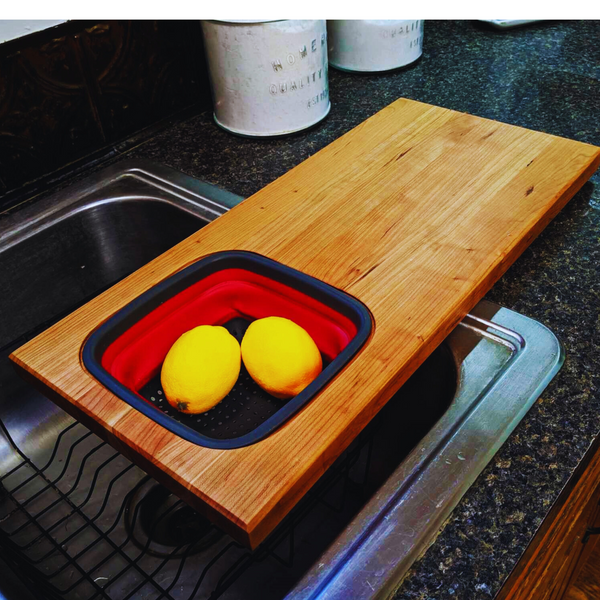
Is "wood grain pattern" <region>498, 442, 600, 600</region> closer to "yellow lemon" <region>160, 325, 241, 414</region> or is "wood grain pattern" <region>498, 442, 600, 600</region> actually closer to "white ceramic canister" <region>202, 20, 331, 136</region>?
"yellow lemon" <region>160, 325, 241, 414</region>

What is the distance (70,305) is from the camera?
0.90 m

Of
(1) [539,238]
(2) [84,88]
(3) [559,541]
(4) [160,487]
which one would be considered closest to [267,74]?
(2) [84,88]

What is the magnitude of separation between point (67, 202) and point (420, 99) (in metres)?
0.61

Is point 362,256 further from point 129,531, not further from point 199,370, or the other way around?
point 129,531

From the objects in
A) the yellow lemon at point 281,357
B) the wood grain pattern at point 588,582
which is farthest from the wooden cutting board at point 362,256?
the wood grain pattern at point 588,582

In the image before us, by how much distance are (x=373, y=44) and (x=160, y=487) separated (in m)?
0.82

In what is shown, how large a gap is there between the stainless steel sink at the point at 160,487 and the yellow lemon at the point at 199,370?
0.10 metres

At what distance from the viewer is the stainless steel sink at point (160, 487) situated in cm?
51

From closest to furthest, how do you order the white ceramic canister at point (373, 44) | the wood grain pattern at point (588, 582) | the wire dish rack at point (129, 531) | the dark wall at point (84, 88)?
the wire dish rack at point (129, 531), the dark wall at point (84, 88), the white ceramic canister at point (373, 44), the wood grain pattern at point (588, 582)

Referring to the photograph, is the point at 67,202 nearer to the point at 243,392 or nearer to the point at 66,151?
the point at 66,151

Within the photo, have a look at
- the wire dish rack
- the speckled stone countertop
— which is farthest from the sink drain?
the speckled stone countertop

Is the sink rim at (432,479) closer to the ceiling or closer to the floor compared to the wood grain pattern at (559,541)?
closer to the ceiling

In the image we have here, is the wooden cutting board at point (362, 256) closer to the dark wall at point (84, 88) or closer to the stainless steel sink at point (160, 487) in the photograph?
the stainless steel sink at point (160, 487)
